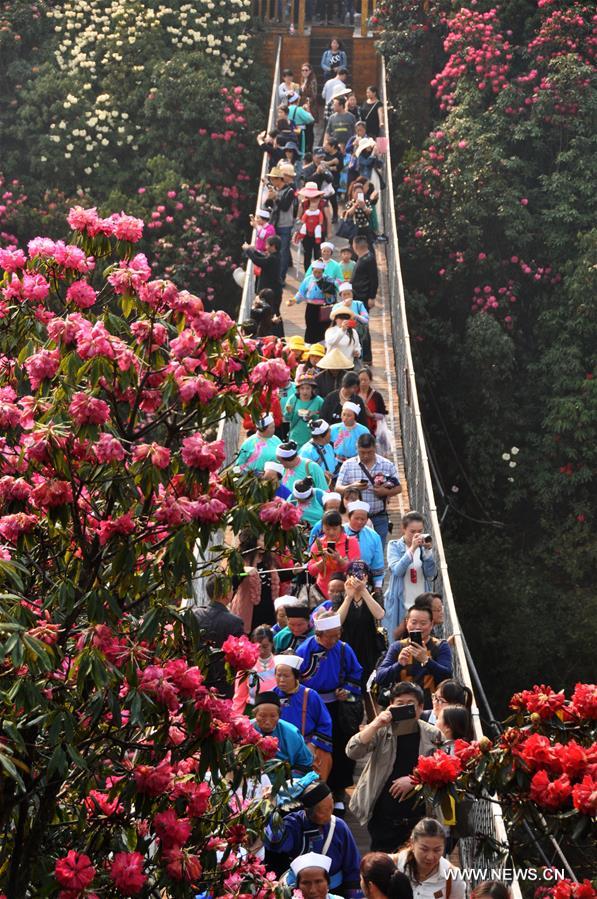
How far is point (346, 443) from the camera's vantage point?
1295cm

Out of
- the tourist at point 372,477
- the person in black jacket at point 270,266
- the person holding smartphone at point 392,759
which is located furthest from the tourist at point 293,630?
the person in black jacket at point 270,266

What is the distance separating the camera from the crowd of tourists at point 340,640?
7484 mm

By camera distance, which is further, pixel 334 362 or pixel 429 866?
pixel 334 362

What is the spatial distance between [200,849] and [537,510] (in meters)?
17.6

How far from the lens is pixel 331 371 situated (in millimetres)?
14883

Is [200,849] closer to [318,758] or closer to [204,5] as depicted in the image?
[318,758]

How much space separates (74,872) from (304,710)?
3.27 metres

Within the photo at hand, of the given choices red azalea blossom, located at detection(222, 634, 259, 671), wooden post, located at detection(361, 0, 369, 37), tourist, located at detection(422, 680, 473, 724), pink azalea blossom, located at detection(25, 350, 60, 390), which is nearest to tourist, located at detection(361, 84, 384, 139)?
wooden post, located at detection(361, 0, 369, 37)

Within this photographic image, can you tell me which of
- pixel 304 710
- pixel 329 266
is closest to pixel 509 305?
pixel 329 266

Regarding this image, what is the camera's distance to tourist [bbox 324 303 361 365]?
1509 centimetres

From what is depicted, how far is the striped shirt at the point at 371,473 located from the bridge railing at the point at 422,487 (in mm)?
537

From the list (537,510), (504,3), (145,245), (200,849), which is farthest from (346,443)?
(504,3)

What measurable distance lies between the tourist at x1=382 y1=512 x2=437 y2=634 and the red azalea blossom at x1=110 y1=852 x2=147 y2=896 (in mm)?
5178

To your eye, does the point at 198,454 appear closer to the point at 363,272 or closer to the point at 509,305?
the point at 363,272
